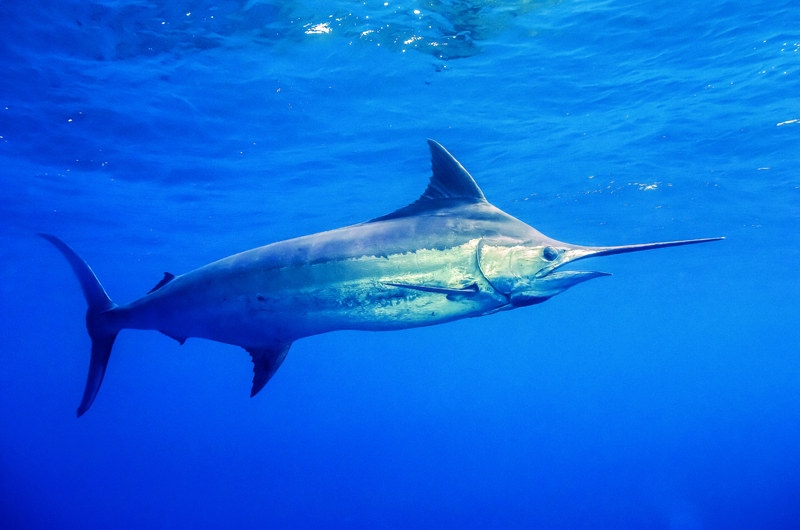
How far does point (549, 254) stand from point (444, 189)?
0.90 meters

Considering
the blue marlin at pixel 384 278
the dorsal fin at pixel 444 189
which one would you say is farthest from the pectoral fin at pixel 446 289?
the dorsal fin at pixel 444 189

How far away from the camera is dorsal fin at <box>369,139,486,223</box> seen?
2.84 m

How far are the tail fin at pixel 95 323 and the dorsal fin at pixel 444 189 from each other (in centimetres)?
230

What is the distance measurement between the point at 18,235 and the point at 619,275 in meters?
35.9

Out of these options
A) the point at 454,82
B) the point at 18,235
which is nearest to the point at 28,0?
the point at 454,82

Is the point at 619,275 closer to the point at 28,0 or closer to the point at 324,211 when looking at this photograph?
the point at 324,211

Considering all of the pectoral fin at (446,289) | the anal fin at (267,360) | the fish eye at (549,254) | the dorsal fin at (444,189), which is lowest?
the anal fin at (267,360)

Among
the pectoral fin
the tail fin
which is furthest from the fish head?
the tail fin

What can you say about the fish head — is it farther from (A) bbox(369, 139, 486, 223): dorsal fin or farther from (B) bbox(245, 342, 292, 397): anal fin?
(B) bbox(245, 342, 292, 397): anal fin

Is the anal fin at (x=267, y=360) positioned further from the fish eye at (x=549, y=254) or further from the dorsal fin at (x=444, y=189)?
the fish eye at (x=549, y=254)

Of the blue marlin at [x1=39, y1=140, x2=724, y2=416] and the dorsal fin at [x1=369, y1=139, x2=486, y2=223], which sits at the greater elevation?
the dorsal fin at [x1=369, y1=139, x2=486, y2=223]

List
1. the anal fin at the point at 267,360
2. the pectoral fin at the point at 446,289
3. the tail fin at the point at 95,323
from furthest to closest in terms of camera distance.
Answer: the tail fin at the point at 95,323, the anal fin at the point at 267,360, the pectoral fin at the point at 446,289

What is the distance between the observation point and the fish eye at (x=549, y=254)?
2383mm

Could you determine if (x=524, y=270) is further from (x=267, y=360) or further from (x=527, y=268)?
(x=267, y=360)
